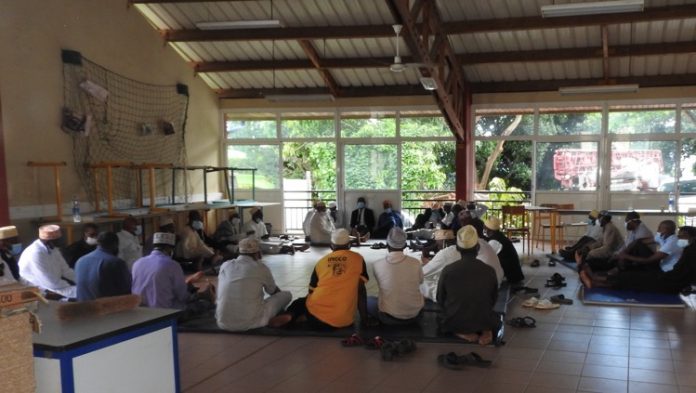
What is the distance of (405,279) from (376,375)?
1287mm

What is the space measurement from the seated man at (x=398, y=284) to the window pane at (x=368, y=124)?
7918 mm

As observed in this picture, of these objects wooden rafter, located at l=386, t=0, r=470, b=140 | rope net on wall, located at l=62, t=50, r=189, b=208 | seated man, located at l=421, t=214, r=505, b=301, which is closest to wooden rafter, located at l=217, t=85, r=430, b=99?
wooden rafter, located at l=386, t=0, r=470, b=140

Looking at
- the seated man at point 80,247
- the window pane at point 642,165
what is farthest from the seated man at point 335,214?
the seated man at point 80,247

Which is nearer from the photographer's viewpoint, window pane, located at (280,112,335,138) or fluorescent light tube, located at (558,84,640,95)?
fluorescent light tube, located at (558,84,640,95)

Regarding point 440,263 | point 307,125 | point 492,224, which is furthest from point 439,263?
point 307,125

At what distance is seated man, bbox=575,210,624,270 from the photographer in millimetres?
7730

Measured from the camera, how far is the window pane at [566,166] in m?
11.9

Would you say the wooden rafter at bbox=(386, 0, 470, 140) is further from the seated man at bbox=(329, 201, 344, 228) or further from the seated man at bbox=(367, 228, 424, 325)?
the seated man at bbox=(367, 228, 424, 325)

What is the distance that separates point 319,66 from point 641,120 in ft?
21.6

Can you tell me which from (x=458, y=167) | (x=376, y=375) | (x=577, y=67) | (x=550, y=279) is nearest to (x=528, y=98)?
(x=577, y=67)

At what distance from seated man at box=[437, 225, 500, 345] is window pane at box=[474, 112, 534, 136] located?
788 centimetres

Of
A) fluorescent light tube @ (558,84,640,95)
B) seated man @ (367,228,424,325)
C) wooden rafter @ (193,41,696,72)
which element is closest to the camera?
seated man @ (367,228,424,325)

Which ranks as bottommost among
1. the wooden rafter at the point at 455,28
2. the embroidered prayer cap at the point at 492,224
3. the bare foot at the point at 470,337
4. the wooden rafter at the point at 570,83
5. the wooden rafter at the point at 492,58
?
the bare foot at the point at 470,337

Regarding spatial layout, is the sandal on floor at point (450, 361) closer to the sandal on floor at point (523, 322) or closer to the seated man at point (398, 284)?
the seated man at point (398, 284)
